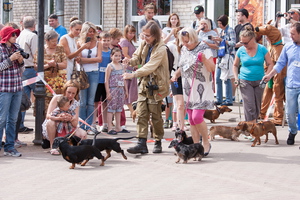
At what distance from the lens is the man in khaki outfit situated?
9000mm

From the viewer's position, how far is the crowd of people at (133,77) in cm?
897

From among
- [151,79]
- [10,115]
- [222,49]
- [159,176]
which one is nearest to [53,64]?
[10,115]

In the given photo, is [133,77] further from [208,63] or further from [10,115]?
[10,115]

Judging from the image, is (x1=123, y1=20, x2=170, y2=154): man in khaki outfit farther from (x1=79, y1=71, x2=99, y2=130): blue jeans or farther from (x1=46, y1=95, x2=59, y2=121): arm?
(x1=79, y1=71, x2=99, y2=130): blue jeans

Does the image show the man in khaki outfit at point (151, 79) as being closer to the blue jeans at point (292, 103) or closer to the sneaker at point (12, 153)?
the sneaker at point (12, 153)

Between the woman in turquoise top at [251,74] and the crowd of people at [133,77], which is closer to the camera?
the crowd of people at [133,77]

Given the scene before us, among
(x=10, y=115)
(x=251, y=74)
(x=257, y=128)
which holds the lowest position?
(x=257, y=128)

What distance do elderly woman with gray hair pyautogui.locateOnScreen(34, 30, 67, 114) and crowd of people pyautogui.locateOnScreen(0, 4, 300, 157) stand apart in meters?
0.02

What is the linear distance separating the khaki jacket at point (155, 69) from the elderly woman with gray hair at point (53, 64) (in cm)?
157

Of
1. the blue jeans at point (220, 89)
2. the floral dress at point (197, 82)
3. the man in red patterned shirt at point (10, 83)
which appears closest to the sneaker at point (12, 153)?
the man in red patterned shirt at point (10, 83)

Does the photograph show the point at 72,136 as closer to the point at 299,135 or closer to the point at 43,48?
the point at 43,48

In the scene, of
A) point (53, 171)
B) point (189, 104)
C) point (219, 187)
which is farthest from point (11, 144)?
point (219, 187)

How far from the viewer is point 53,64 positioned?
10.2 m

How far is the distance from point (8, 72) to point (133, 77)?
5.65ft
